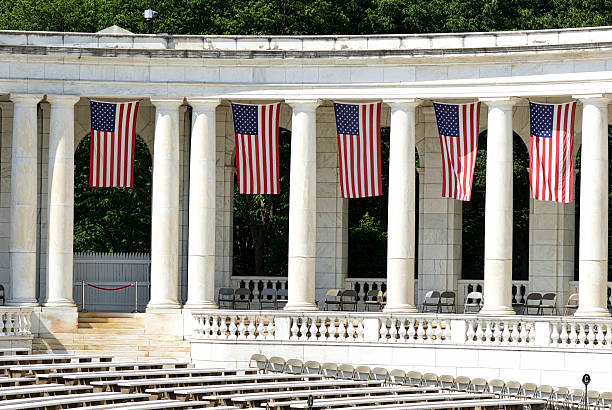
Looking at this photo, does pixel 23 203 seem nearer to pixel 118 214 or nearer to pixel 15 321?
pixel 15 321

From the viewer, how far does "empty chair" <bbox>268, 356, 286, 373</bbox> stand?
90.0m

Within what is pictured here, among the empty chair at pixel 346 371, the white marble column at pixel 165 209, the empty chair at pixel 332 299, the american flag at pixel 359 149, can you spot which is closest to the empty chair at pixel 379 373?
the empty chair at pixel 346 371

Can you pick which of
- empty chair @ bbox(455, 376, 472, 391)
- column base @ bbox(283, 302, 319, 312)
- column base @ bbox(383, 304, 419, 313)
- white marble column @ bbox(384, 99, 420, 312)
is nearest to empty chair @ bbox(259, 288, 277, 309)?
column base @ bbox(283, 302, 319, 312)

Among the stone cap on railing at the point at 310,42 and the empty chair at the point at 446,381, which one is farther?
the stone cap on railing at the point at 310,42

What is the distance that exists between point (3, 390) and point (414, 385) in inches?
1020

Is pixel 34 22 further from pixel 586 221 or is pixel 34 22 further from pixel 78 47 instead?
pixel 586 221

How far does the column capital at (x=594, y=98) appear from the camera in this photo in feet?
311

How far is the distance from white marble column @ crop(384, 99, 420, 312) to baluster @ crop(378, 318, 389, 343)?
5.74 m

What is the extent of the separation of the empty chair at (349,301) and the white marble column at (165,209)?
1299cm

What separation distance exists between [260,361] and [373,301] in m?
17.7

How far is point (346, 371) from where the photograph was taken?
8962 cm

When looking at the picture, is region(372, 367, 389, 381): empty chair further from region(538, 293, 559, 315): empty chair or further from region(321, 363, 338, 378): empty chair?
region(538, 293, 559, 315): empty chair

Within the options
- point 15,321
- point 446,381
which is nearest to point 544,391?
point 446,381

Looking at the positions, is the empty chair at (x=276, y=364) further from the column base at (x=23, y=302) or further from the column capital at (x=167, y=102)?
the column capital at (x=167, y=102)
